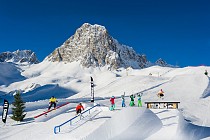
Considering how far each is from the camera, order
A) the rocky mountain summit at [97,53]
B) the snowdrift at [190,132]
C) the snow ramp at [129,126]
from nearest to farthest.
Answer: the snow ramp at [129,126] < the snowdrift at [190,132] < the rocky mountain summit at [97,53]

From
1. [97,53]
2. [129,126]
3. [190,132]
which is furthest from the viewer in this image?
[97,53]

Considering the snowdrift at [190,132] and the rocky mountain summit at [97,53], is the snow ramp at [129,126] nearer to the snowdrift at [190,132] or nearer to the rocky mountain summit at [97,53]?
the snowdrift at [190,132]

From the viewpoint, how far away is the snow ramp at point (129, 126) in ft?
54.5

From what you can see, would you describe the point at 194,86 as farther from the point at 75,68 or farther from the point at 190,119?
the point at 75,68

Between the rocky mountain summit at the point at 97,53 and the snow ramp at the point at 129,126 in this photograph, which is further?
the rocky mountain summit at the point at 97,53

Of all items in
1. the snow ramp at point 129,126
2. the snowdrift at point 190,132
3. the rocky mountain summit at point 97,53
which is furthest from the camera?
the rocky mountain summit at point 97,53

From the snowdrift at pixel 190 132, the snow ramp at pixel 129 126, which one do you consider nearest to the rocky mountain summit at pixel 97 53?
the snowdrift at pixel 190 132

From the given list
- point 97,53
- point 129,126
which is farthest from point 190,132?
point 97,53

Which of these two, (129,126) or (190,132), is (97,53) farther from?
(129,126)

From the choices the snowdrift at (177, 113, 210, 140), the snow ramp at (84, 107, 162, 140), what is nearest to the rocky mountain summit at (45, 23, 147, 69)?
the snowdrift at (177, 113, 210, 140)

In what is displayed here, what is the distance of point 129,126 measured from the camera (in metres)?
18.0

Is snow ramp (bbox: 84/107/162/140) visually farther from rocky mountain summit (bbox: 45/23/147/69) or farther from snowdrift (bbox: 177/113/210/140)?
rocky mountain summit (bbox: 45/23/147/69)

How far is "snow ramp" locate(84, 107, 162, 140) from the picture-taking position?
16.6 metres

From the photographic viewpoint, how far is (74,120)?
64.3 feet
